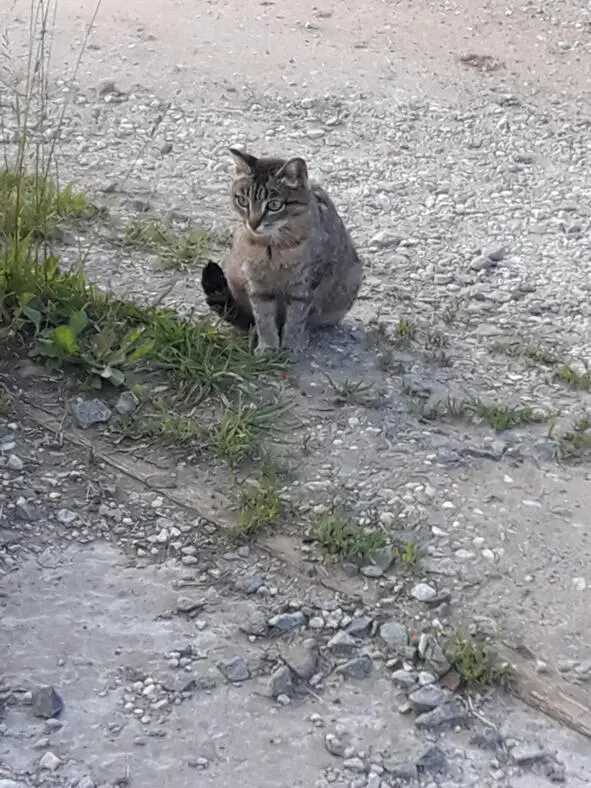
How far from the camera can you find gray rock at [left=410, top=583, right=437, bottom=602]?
13.3ft

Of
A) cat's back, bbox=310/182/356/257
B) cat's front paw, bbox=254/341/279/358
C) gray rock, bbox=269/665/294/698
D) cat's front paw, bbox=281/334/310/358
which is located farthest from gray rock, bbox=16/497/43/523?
cat's back, bbox=310/182/356/257

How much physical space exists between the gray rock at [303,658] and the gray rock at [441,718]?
1.20 feet

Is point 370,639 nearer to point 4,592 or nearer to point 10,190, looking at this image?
point 4,592

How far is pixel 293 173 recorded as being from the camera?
5398mm

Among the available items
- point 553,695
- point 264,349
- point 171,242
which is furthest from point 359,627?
point 171,242

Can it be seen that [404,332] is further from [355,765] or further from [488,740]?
[355,765]

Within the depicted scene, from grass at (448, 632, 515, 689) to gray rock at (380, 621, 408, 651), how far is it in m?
0.16

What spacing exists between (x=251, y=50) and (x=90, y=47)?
3.90 feet

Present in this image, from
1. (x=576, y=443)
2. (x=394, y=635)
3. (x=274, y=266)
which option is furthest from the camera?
(x=274, y=266)

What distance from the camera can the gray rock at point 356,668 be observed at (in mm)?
3732

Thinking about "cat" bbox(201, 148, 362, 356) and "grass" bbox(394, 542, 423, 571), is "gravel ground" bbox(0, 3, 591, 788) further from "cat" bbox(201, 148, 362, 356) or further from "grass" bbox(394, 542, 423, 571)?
"cat" bbox(201, 148, 362, 356)

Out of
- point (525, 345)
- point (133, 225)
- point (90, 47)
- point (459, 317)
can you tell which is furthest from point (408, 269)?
point (90, 47)

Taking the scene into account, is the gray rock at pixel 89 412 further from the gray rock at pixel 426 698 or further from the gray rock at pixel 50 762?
the gray rock at pixel 426 698

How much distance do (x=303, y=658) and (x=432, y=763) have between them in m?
0.55
